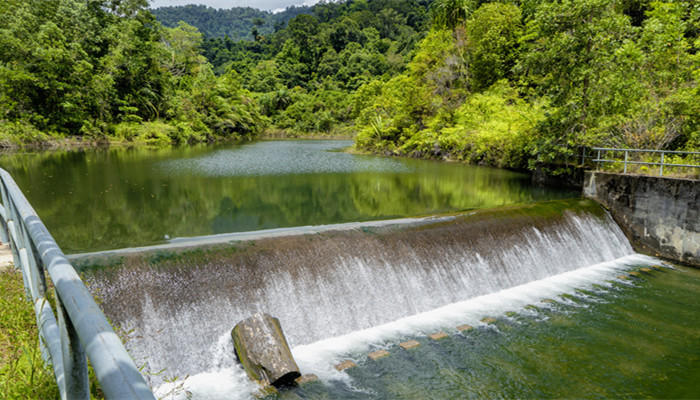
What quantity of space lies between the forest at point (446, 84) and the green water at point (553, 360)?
8.66 metres

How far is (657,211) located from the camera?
11.5 m

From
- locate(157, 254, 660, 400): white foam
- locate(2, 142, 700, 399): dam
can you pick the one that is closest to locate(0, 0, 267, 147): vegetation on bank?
locate(2, 142, 700, 399): dam

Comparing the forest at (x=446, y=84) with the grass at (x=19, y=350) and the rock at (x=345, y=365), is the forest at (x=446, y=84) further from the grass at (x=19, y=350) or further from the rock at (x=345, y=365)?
the grass at (x=19, y=350)

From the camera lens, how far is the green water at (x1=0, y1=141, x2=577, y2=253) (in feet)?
35.3

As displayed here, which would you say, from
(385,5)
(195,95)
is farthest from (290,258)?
(385,5)

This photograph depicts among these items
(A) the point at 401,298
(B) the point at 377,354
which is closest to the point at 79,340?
(B) the point at 377,354

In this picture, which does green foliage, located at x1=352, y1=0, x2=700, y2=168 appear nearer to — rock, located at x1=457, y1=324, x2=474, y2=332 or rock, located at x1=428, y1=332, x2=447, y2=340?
rock, located at x1=457, y1=324, x2=474, y2=332

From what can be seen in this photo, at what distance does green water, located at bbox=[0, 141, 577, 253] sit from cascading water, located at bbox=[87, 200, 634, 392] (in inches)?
140

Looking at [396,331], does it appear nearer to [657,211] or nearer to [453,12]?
[657,211]

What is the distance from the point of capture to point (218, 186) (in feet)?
54.5

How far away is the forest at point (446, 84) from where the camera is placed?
14.7m

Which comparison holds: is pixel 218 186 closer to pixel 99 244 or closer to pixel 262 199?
pixel 262 199

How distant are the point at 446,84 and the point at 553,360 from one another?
30.1 metres

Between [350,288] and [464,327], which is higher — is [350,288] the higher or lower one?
the higher one
